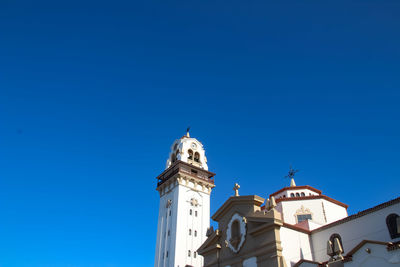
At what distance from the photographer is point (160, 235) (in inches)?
1769

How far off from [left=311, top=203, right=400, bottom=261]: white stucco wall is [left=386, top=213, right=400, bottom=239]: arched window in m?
0.18

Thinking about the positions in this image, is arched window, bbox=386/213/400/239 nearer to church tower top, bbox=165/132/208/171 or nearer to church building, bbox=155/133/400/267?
church building, bbox=155/133/400/267

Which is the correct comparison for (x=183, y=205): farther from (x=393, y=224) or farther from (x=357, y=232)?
(x=393, y=224)

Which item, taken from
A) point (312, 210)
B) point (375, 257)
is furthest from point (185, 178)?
point (375, 257)

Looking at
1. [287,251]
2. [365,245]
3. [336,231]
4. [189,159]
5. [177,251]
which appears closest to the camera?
[365,245]

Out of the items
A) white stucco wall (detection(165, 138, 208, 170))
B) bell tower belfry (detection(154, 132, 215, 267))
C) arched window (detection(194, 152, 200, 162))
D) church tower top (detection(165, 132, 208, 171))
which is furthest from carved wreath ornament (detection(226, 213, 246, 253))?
arched window (detection(194, 152, 200, 162))

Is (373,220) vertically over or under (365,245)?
over

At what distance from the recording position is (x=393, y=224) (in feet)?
64.5

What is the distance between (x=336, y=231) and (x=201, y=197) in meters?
27.7

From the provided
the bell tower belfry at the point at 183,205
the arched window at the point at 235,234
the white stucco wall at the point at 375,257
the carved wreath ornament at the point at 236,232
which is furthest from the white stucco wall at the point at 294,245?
the bell tower belfry at the point at 183,205

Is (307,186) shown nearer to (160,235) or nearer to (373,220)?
(373,220)

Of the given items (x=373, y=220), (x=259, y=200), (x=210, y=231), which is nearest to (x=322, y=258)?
(x=373, y=220)

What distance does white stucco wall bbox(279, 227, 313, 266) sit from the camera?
20.1 meters

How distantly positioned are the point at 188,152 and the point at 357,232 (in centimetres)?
3338
